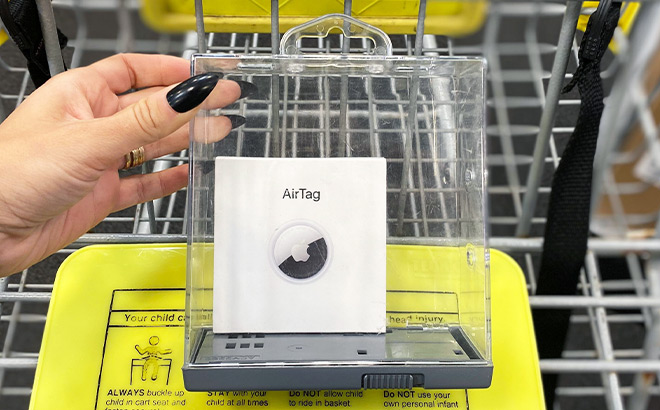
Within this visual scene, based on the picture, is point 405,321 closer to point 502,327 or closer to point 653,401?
point 502,327

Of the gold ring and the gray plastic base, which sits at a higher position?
the gold ring

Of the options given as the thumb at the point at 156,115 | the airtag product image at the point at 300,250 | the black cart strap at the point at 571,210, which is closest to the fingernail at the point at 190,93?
the thumb at the point at 156,115

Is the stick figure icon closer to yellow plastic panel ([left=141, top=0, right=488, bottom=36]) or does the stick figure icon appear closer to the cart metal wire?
the cart metal wire

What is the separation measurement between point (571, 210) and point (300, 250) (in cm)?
29

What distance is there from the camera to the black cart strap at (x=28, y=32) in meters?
0.49

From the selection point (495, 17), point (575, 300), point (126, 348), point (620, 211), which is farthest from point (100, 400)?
point (620, 211)

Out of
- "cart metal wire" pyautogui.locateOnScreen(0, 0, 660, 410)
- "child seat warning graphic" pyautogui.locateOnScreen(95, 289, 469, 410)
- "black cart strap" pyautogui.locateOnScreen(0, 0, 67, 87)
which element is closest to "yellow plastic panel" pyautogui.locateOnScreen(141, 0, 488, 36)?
"cart metal wire" pyautogui.locateOnScreen(0, 0, 660, 410)


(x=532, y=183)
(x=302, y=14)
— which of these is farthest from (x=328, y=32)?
(x=532, y=183)

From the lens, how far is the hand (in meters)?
0.45

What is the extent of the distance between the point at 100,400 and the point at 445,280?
324 millimetres

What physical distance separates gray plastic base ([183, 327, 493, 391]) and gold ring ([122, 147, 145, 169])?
0.69ft

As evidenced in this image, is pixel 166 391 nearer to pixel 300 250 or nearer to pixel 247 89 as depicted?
pixel 300 250

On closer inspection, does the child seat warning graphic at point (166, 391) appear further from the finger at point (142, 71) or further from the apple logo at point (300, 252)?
the finger at point (142, 71)

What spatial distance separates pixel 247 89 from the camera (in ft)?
1.74
